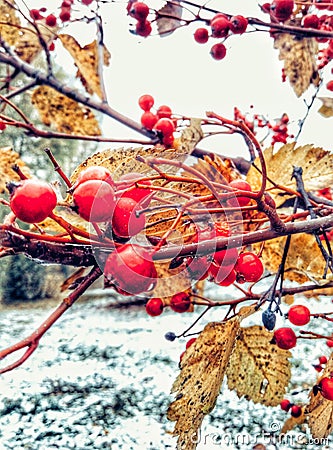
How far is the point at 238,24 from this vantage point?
1.72 feet

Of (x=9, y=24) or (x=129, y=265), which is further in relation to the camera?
(x=9, y=24)

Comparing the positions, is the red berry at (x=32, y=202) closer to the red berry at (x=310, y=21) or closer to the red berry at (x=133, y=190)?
the red berry at (x=133, y=190)

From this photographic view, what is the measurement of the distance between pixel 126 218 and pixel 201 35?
0.55 meters

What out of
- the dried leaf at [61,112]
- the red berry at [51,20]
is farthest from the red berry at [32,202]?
the red berry at [51,20]

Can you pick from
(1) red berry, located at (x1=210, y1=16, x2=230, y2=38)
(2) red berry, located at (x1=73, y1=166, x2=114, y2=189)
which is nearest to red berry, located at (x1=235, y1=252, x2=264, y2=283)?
(2) red berry, located at (x1=73, y1=166, x2=114, y2=189)

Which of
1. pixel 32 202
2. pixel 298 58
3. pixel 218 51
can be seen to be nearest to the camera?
pixel 32 202

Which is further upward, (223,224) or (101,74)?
(101,74)

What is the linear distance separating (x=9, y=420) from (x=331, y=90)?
3.69ft

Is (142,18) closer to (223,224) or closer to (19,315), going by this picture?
(223,224)

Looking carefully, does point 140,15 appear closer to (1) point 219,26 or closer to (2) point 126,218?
(1) point 219,26

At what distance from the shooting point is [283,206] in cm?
52

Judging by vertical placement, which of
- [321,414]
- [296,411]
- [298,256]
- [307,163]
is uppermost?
[307,163]

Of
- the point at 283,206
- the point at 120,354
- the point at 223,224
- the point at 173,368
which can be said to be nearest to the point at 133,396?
the point at 173,368

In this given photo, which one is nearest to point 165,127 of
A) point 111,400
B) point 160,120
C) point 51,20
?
point 160,120
